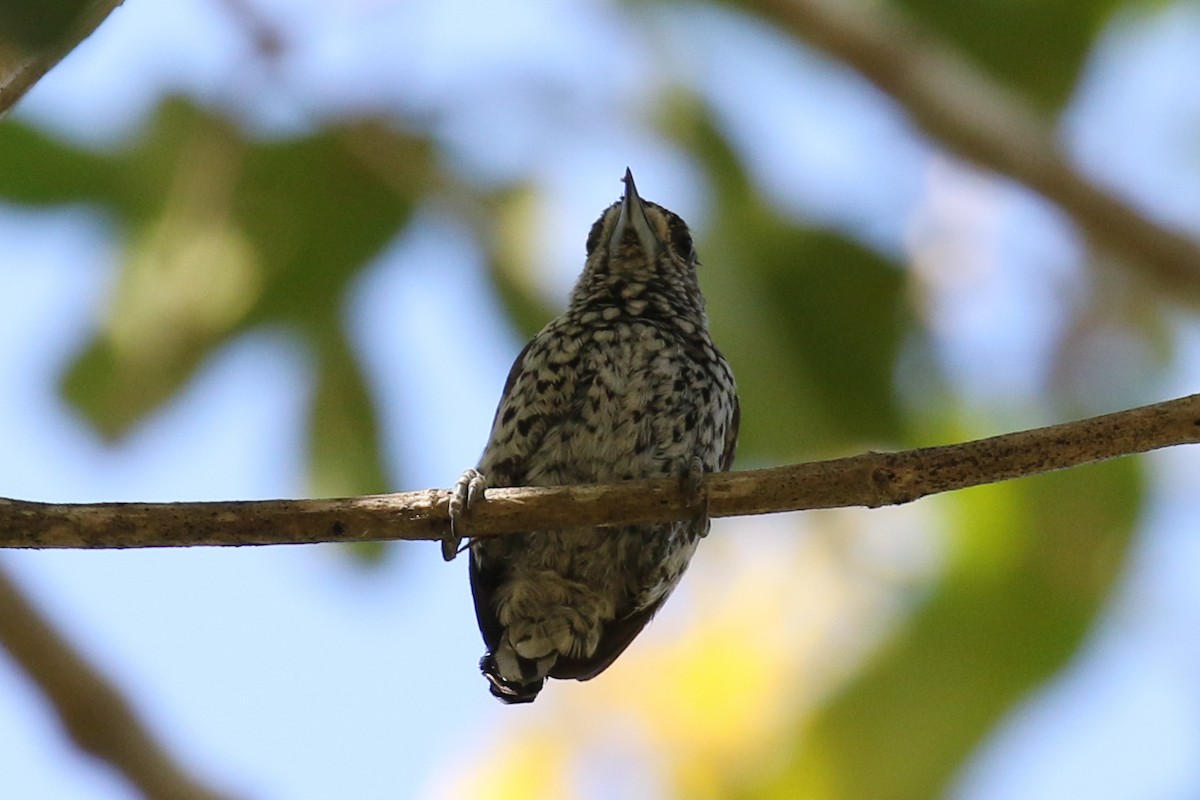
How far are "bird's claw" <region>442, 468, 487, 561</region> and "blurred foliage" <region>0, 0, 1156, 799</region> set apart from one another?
7.15 ft

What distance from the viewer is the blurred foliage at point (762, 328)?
18.3ft

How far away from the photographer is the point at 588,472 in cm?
400

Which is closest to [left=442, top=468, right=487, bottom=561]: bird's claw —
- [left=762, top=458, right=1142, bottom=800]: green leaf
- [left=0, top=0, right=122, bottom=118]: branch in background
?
[left=0, top=0, right=122, bottom=118]: branch in background

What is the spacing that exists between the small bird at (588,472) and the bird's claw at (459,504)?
53 cm

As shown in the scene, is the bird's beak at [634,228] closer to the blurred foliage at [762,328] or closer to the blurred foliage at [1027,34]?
the blurred foliage at [762,328]

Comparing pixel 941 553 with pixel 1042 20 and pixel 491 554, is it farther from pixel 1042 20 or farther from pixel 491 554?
pixel 491 554

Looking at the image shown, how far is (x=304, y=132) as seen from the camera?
6.12 metres

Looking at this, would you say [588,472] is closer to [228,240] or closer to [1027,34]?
[228,240]

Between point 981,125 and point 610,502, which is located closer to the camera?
point 610,502

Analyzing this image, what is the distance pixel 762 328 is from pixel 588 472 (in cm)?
184

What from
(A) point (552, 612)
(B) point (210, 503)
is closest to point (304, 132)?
(A) point (552, 612)

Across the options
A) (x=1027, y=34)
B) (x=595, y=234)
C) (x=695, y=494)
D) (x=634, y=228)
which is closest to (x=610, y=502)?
(x=695, y=494)

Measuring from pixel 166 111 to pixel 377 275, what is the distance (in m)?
1.11

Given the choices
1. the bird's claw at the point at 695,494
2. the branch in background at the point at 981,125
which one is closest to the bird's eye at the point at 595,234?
the branch in background at the point at 981,125
